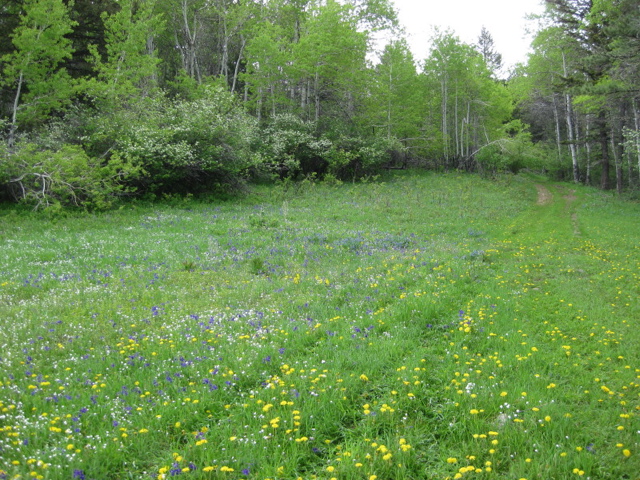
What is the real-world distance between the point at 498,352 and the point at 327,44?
3363 cm

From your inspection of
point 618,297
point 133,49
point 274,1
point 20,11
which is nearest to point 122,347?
point 618,297

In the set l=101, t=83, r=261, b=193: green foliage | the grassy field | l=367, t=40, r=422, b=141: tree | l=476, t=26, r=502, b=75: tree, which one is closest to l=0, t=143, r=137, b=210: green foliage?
l=101, t=83, r=261, b=193: green foliage

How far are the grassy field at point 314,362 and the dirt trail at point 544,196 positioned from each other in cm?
1589

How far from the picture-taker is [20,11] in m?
23.1

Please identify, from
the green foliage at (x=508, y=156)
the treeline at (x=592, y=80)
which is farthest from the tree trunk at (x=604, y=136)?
the green foliage at (x=508, y=156)

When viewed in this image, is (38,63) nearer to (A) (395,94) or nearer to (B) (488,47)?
(A) (395,94)

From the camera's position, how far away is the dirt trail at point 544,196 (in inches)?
1106

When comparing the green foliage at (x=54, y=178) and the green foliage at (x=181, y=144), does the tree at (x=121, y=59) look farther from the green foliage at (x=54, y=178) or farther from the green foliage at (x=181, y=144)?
the green foliage at (x=54, y=178)

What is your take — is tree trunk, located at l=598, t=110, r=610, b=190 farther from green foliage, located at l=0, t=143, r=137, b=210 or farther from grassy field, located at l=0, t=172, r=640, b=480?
green foliage, located at l=0, t=143, r=137, b=210

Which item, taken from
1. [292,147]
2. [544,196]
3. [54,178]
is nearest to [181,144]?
[54,178]

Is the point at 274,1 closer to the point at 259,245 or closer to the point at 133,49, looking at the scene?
the point at 133,49

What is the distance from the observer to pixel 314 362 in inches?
223

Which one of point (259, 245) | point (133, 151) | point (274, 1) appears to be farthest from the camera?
point (274, 1)

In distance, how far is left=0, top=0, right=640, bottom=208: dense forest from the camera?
20.9 m
